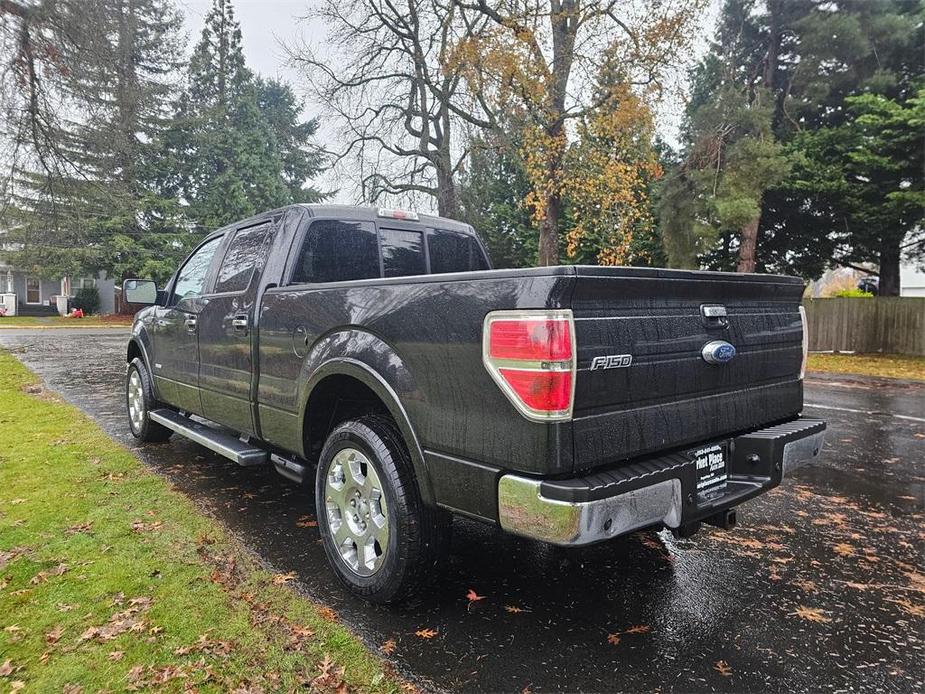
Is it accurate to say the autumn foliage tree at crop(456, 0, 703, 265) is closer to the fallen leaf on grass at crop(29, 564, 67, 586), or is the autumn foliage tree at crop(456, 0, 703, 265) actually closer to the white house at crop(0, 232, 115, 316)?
the fallen leaf on grass at crop(29, 564, 67, 586)

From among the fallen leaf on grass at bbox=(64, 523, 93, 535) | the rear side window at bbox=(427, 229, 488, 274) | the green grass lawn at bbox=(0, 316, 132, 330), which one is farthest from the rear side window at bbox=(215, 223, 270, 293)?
the green grass lawn at bbox=(0, 316, 132, 330)

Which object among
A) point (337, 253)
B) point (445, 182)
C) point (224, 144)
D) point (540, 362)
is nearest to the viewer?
point (540, 362)

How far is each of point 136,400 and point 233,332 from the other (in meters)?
2.88

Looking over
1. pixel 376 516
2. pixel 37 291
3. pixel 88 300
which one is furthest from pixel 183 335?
pixel 37 291

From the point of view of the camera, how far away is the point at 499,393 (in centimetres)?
237

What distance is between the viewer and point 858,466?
5637mm

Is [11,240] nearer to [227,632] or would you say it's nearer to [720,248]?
[720,248]

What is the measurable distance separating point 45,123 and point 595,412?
13.5m

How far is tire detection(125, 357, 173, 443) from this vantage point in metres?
5.93

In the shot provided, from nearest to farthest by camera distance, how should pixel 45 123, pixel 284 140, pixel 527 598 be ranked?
1. pixel 527 598
2. pixel 45 123
3. pixel 284 140

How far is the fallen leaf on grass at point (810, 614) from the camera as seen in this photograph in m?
2.90

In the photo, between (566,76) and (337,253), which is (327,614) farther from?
(566,76)

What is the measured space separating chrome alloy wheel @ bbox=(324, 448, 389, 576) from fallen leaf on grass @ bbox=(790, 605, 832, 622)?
6.53 ft

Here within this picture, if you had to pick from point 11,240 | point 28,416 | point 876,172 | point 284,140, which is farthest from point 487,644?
point 284,140
